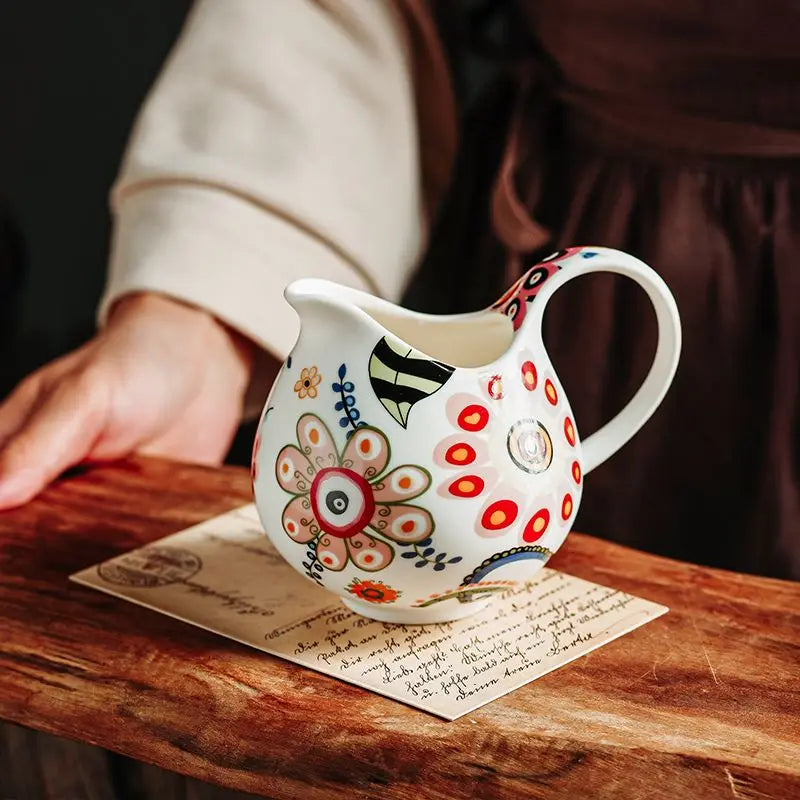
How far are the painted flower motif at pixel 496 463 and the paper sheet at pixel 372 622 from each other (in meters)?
0.06

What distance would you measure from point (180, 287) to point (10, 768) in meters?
0.39

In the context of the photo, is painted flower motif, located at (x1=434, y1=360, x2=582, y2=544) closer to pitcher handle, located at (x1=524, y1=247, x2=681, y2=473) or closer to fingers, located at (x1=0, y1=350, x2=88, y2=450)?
pitcher handle, located at (x1=524, y1=247, x2=681, y2=473)

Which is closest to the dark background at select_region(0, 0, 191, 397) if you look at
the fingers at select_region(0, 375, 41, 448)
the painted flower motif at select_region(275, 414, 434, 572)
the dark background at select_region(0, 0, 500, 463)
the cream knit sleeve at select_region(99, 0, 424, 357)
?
the dark background at select_region(0, 0, 500, 463)

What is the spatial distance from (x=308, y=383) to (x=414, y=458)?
0.06 metres

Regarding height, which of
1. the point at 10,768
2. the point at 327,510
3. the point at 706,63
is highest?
the point at 706,63

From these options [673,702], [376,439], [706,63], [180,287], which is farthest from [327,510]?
[706,63]

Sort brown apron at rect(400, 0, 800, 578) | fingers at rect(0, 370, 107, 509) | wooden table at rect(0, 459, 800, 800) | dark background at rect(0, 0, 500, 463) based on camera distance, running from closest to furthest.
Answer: wooden table at rect(0, 459, 800, 800) → fingers at rect(0, 370, 107, 509) → brown apron at rect(400, 0, 800, 578) → dark background at rect(0, 0, 500, 463)

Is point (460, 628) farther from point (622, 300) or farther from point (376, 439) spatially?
point (622, 300)

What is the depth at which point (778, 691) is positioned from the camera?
47 centimetres

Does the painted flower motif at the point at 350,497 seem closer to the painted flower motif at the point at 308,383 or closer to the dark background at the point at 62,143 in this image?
the painted flower motif at the point at 308,383

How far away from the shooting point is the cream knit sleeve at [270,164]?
2.68 feet

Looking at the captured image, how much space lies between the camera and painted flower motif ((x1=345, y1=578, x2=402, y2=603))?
1.57 feet

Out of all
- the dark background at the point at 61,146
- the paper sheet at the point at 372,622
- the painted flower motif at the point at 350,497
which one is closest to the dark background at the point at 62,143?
the dark background at the point at 61,146

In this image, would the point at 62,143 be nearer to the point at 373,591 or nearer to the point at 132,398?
the point at 132,398
